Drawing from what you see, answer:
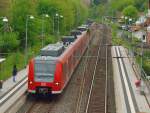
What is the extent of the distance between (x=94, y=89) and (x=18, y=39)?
2519 centimetres

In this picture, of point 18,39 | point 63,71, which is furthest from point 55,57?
point 18,39

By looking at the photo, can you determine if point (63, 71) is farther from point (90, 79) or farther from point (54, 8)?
point (54, 8)

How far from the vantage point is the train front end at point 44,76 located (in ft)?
106

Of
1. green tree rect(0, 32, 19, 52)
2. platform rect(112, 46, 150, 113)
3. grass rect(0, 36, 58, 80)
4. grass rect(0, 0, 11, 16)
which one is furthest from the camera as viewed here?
grass rect(0, 0, 11, 16)

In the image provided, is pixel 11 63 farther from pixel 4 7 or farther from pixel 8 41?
pixel 4 7

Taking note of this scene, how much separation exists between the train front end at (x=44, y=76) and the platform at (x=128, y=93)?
4.28 m

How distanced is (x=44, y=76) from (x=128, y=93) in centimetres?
718

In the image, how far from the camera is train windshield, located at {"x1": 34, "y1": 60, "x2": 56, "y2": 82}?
32.4 metres

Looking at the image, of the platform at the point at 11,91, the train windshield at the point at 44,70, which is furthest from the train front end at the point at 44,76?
→ the platform at the point at 11,91

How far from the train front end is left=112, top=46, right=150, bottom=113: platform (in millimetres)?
4278

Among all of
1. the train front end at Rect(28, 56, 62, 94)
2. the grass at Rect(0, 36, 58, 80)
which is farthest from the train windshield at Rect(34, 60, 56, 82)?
the grass at Rect(0, 36, 58, 80)

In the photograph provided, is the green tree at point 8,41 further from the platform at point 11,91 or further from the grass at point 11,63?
the platform at point 11,91

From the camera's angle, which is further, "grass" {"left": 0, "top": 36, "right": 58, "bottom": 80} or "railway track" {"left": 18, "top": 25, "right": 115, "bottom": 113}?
"grass" {"left": 0, "top": 36, "right": 58, "bottom": 80}

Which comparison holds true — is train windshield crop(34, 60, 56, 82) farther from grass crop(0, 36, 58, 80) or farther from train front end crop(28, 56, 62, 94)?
grass crop(0, 36, 58, 80)
